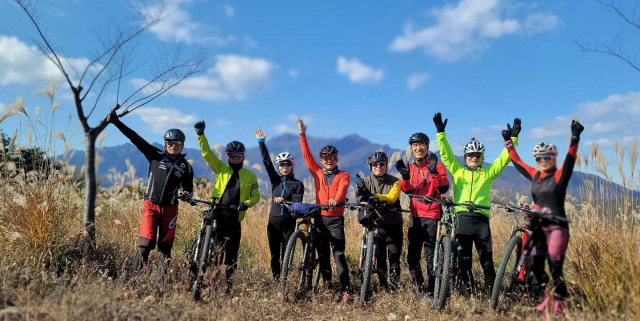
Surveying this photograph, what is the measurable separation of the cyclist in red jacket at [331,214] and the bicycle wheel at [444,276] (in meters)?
1.28

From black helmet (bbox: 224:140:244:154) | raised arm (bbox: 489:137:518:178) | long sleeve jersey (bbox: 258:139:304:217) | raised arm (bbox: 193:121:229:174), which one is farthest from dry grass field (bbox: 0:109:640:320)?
black helmet (bbox: 224:140:244:154)

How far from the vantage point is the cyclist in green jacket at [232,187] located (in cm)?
596

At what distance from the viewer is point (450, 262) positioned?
5148mm

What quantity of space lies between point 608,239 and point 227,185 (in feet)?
17.2

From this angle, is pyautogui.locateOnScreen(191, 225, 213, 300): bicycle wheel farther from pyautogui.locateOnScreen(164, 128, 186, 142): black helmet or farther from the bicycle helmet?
the bicycle helmet

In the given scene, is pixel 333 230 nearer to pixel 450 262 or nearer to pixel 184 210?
pixel 450 262

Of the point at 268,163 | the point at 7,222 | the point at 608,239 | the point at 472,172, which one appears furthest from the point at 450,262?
the point at 7,222

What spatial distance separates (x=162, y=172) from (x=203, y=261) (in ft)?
4.83

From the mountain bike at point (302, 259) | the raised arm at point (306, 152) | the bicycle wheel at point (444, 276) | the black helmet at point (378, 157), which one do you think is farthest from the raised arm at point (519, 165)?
the raised arm at point (306, 152)

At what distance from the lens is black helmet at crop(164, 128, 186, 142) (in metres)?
5.86

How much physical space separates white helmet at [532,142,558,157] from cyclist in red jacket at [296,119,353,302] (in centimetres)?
262

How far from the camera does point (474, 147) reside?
18.9 feet

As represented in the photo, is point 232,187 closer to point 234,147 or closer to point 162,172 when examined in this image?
point 234,147

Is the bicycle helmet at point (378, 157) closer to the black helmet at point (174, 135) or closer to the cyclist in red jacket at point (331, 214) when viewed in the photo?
the cyclist in red jacket at point (331, 214)
